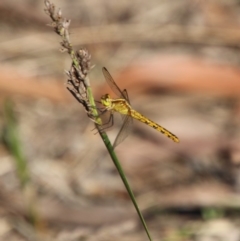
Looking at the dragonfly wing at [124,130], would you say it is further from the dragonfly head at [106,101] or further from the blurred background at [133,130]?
the blurred background at [133,130]

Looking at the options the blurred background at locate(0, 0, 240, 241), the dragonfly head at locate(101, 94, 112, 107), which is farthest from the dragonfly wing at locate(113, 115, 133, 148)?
the blurred background at locate(0, 0, 240, 241)

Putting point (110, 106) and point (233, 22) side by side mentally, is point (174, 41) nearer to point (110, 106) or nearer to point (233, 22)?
point (233, 22)

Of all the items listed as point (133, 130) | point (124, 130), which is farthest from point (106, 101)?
point (133, 130)

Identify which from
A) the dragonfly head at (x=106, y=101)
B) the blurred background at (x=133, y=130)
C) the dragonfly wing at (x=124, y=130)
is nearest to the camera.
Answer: the dragonfly wing at (x=124, y=130)

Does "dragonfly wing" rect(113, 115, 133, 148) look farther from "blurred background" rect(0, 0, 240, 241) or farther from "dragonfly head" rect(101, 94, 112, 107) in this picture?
"blurred background" rect(0, 0, 240, 241)

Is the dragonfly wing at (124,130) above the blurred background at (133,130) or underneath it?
underneath

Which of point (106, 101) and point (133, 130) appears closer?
point (106, 101)

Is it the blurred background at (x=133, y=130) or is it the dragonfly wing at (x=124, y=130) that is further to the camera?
the blurred background at (x=133, y=130)

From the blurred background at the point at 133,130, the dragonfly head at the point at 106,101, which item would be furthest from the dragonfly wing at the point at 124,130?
the blurred background at the point at 133,130

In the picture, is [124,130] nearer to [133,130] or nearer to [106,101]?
[106,101]
